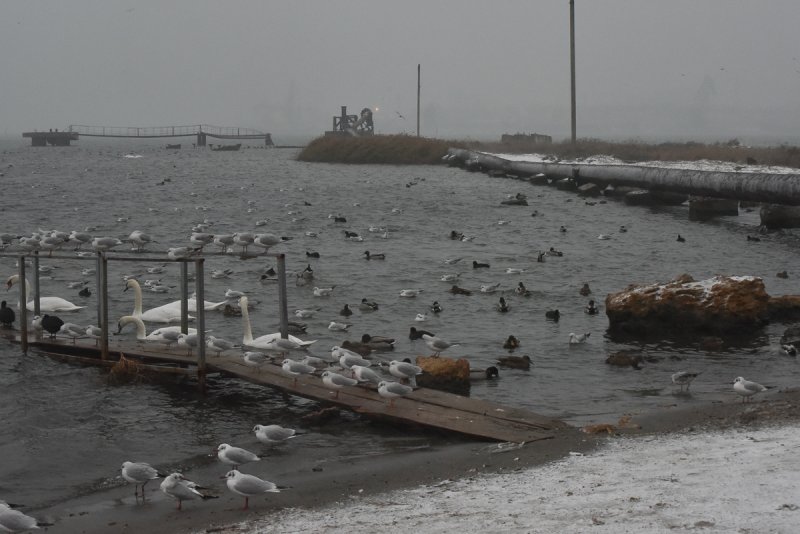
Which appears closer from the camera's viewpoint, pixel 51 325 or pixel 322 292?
pixel 51 325

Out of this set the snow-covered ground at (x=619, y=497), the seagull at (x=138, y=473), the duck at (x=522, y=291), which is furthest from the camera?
the duck at (x=522, y=291)

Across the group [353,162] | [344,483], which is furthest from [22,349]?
[353,162]

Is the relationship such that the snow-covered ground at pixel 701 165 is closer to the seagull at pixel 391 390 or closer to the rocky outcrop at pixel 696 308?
the rocky outcrop at pixel 696 308

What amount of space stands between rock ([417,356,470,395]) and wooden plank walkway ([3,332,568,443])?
0.81 meters

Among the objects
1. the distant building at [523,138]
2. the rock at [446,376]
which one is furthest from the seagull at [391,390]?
the distant building at [523,138]

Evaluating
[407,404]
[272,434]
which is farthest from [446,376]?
[272,434]

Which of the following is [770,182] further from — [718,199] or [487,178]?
[487,178]

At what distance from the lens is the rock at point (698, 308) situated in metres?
18.2

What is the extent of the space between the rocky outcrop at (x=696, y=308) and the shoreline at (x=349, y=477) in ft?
19.6

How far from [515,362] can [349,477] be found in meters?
6.26

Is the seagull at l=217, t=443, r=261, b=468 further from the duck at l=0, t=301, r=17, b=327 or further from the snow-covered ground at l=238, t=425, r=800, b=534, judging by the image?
the duck at l=0, t=301, r=17, b=327

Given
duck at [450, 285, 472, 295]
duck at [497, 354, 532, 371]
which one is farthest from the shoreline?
duck at [450, 285, 472, 295]

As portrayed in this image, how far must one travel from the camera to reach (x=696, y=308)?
18.3m

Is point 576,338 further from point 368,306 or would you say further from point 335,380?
point 335,380
